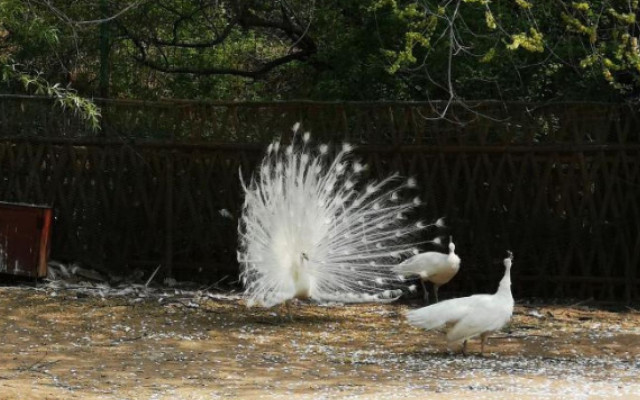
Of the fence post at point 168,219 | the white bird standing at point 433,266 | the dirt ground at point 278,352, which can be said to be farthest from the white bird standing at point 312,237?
the fence post at point 168,219

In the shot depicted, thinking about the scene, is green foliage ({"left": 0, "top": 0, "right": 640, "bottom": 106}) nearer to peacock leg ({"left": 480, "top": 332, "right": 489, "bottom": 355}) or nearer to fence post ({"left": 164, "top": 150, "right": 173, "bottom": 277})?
fence post ({"left": 164, "top": 150, "right": 173, "bottom": 277})

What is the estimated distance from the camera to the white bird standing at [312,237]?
11.8 m

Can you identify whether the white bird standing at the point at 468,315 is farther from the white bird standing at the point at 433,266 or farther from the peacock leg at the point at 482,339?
the white bird standing at the point at 433,266

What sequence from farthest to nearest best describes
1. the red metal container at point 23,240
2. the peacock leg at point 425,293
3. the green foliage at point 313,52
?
the green foliage at point 313,52 < the red metal container at point 23,240 < the peacock leg at point 425,293

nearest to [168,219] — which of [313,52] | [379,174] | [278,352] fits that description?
[379,174]

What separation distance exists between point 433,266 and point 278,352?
2.42m

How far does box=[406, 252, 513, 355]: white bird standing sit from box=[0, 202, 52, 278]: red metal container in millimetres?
5077

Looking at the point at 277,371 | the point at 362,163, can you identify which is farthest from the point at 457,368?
the point at 362,163

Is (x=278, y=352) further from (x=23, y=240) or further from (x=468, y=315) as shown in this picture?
(x=23, y=240)

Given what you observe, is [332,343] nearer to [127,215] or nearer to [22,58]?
[127,215]

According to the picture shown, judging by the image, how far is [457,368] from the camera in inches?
383

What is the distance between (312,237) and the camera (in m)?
11.8

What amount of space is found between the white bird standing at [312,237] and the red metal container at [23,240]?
7.99 feet

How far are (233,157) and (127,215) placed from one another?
59.4 inches
